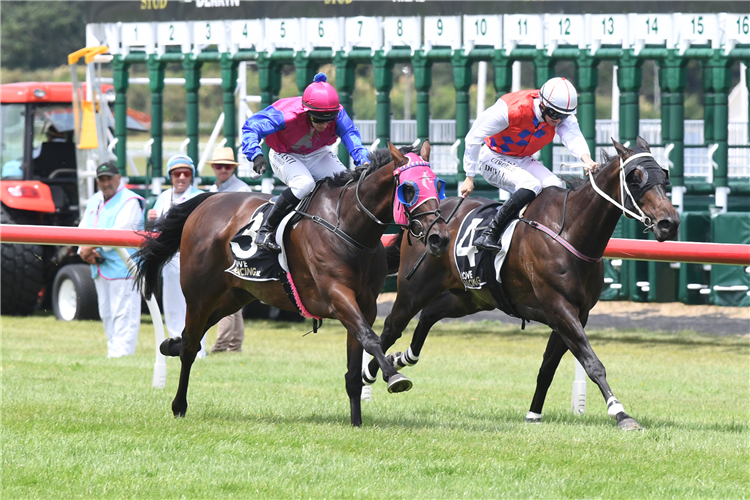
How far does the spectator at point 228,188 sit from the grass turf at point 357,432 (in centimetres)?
22

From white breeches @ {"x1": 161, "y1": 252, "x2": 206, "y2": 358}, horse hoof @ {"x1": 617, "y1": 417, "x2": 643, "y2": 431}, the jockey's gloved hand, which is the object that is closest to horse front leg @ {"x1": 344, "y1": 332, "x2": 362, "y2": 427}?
the jockey's gloved hand

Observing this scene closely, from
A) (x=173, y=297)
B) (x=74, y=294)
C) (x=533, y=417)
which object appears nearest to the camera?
(x=533, y=417)

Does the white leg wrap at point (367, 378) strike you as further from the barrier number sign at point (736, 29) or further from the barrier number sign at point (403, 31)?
the barrier number sign at point (736, 29)

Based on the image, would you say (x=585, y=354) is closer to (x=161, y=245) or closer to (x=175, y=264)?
(x=161, y=245)

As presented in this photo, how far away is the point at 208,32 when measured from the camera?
43.5 ft

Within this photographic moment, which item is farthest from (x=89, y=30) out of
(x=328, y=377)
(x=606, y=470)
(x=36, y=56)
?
(x=36, y=56)

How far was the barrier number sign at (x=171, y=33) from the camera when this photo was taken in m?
13.3

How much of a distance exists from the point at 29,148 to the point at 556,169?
243 inches

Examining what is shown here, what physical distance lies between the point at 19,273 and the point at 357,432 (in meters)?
8.04

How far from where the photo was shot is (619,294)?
1159 centimetres

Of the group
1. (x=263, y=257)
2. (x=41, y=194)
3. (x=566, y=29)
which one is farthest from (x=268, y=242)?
(x=41, y=194)

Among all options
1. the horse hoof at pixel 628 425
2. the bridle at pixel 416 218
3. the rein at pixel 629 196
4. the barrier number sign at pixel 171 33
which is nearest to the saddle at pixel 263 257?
the bridle at pixel 416 218

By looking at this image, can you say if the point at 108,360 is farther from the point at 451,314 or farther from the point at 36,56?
the point at 36,56

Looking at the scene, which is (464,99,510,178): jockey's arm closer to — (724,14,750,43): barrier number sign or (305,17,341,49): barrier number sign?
(724,14,750,43): barrier number sign
